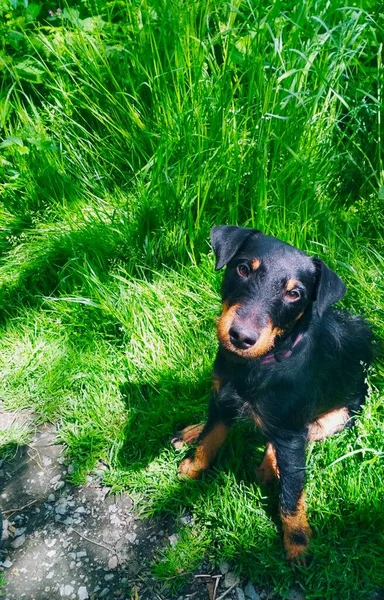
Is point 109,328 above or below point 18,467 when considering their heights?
above

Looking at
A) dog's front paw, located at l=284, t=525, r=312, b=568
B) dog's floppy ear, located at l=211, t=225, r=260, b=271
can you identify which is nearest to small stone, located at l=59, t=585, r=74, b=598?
dog's front paw, located at l=284, t=525, r=312, b=568

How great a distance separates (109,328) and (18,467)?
0.95 metres

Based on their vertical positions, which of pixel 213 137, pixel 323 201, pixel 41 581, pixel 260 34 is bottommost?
pixel 41 581

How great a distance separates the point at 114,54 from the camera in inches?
141

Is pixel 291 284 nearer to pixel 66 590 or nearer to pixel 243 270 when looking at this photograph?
pixel 243 270

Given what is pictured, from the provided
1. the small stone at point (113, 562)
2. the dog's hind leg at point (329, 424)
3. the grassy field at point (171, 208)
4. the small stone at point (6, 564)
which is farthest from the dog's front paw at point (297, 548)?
the small stone at point (6, 564)

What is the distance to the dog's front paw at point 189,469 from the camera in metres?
2.77

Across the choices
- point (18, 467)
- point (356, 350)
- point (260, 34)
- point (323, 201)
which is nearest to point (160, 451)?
point (18, 467)

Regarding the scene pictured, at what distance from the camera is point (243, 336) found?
2.00 m

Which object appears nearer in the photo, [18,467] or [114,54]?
[18,467]

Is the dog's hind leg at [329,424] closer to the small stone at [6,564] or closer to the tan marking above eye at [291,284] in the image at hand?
the tan marking above eye at [291,284]

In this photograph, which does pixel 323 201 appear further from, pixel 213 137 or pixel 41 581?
pixel 41 581

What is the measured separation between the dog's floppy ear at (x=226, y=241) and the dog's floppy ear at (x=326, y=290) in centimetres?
37

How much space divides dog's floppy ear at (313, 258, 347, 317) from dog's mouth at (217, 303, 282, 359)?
0.22 metres
